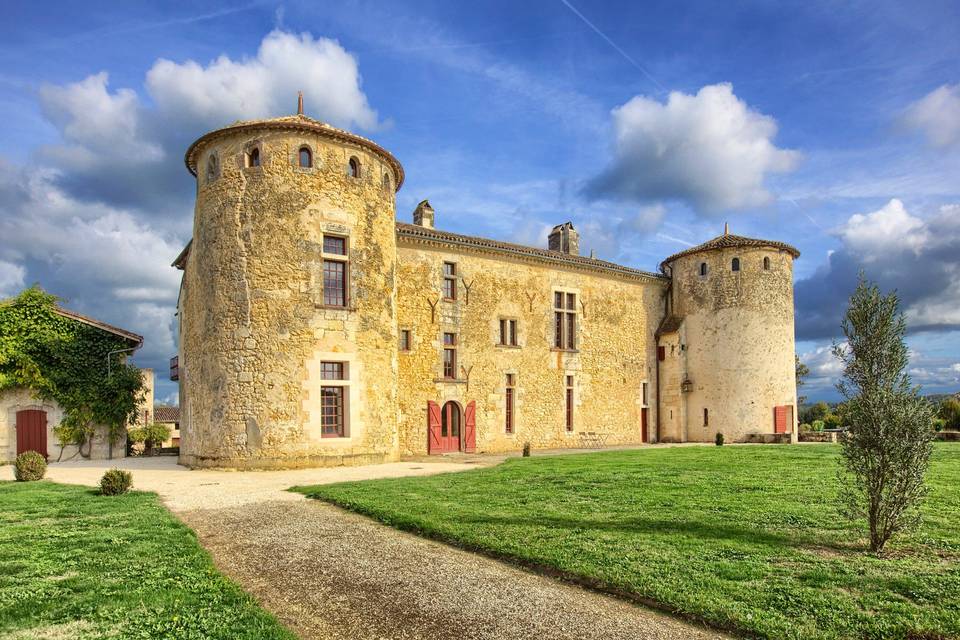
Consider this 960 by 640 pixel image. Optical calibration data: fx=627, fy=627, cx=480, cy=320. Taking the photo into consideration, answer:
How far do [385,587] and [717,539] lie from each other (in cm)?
429

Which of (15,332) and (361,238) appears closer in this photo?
(361,238)

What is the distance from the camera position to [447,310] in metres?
25.9

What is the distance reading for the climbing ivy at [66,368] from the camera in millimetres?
22906

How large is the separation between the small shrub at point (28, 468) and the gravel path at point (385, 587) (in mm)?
7586

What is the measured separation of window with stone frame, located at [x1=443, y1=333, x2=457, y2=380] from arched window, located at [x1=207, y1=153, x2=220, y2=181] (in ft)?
34.5

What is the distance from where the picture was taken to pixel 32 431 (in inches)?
909

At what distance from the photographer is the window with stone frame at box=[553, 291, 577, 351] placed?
29.5 m

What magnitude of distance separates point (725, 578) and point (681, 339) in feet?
90.8

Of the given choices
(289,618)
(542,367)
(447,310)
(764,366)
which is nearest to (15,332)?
(447,310)

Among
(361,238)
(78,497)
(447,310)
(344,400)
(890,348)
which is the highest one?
(361,238)

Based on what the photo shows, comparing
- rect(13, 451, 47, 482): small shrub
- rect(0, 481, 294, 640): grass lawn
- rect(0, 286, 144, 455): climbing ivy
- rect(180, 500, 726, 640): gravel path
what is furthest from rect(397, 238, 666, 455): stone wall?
rect(180, 500, 726, 640): gravel path

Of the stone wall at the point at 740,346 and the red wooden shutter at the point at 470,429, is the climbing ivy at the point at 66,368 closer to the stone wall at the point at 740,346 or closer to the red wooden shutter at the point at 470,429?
the red wooden shutter at the point at 470,429

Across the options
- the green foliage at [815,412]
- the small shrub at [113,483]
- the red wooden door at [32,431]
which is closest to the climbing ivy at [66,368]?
the red wooden door at [32,431]

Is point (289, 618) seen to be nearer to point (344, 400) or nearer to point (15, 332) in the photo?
point (344, 400)
